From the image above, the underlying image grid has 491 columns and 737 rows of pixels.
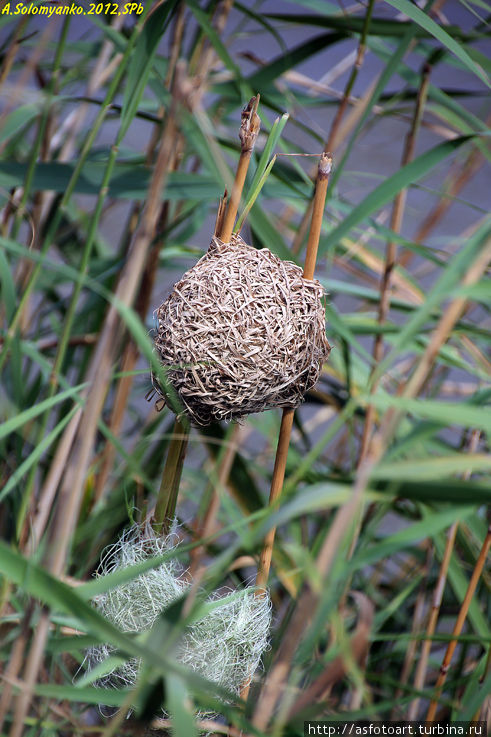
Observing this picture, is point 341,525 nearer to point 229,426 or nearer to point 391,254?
point 229,426

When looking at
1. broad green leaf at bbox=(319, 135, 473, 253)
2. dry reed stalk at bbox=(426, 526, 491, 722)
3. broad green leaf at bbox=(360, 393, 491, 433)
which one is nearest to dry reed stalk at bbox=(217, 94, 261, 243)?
broad green leaf at bbox=(319, 135, 473, 253)

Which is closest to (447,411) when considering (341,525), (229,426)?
(341,525)

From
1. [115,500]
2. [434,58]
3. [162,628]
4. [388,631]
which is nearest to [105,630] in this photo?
[162,628]

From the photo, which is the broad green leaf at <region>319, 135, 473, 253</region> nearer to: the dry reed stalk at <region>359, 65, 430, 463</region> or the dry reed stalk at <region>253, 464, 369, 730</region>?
the dry reed stalk at <region>359, 65, 430, 463</region>

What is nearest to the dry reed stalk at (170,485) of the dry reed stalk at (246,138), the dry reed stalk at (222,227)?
the dry reed stalk at (222,227)

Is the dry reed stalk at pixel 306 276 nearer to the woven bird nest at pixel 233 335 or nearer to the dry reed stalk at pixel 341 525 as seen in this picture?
the woven bird nest at pixel 233 335

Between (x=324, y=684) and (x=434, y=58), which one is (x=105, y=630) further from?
(x=434, y=58)
